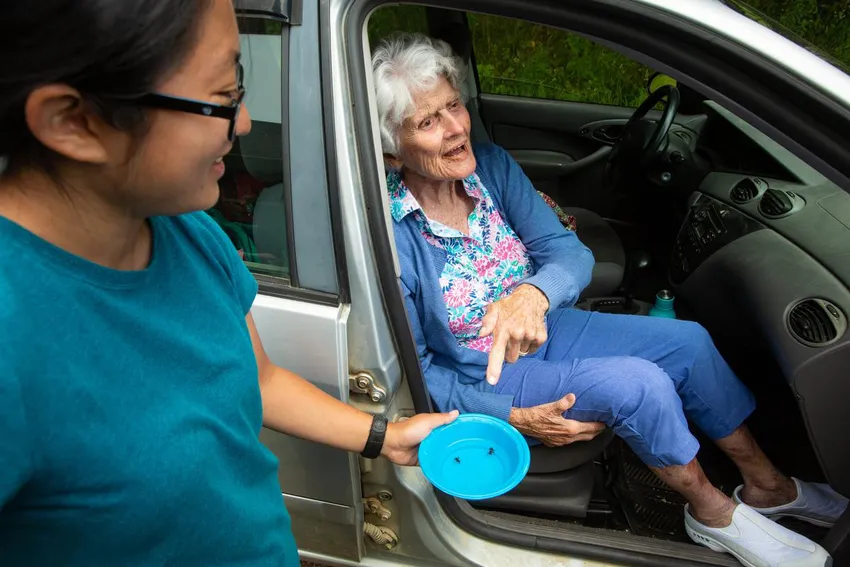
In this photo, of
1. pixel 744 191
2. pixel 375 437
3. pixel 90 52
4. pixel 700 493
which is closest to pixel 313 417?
pixel 375 437

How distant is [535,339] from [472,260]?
0.37 meters

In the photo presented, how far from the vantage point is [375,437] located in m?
1.29

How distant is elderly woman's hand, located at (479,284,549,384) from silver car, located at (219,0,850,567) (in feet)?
0.63

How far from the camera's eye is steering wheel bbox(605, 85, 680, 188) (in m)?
2.69

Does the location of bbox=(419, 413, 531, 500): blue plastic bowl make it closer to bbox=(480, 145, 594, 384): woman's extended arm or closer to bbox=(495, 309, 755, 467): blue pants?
bbox=(480, 145, 594, 384): woman's extended arm

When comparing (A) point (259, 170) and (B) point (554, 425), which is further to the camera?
(B) point (554, 425)

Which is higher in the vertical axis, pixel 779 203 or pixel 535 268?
pixel 779 203

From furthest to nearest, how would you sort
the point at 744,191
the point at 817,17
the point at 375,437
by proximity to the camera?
the point at 817,17 < the point at 744,191 < the point at 375,437

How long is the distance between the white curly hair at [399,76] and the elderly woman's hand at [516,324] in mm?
538

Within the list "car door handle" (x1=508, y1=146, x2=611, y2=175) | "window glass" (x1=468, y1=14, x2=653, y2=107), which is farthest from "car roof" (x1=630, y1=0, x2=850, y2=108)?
"window glass" (x1=468, y1=14, x2=653, y2=107)

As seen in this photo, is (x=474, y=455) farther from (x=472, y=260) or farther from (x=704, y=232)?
(x=704, y=232)

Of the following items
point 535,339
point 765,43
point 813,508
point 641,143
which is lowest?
point 813,508

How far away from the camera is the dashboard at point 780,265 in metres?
1.59

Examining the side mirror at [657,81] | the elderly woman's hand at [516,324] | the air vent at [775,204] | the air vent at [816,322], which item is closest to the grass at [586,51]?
the side mirror at [657,81]
